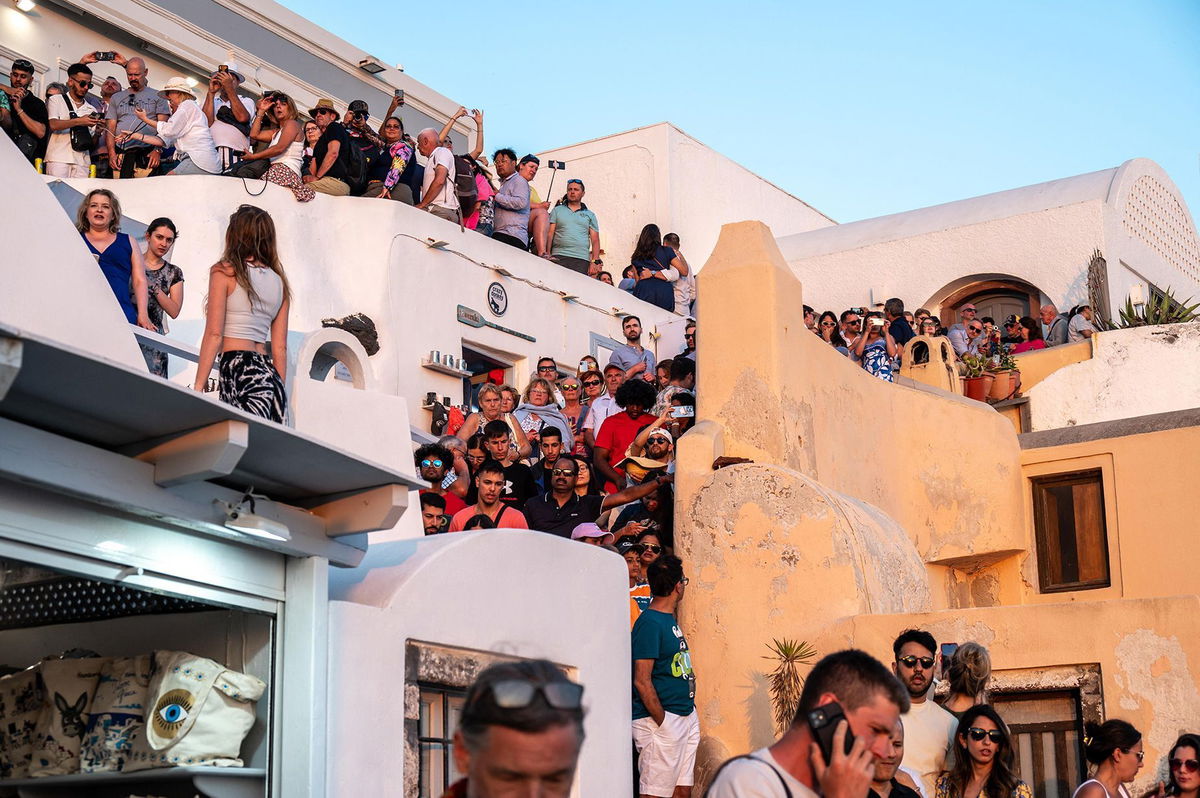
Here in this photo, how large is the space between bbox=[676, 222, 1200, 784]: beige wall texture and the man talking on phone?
642cm

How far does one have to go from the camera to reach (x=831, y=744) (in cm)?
418

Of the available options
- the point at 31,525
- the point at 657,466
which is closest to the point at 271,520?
the point at 31,525

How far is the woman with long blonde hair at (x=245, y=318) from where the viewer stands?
721 centimetres

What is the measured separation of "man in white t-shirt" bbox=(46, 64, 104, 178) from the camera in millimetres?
15914

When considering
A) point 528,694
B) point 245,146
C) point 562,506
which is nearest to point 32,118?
point 245,146

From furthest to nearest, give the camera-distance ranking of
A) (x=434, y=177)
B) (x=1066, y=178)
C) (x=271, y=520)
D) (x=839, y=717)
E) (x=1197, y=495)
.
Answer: (x=1066, y=178), (x=434, y=177), (x=1197, y=495), (x=271, y=520), (x=839, y=717)

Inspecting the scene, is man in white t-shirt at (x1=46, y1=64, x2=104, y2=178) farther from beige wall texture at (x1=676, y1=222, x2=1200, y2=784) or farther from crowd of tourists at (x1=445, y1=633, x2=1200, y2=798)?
crowd of tourists at (x1=445, y1=633, x2=1200, y2=798)

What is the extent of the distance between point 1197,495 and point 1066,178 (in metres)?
8.68

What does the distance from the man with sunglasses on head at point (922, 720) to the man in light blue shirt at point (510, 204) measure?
11366mm

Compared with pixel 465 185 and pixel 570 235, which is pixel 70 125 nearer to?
pixel 465 185

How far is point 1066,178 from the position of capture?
22375 millimetres

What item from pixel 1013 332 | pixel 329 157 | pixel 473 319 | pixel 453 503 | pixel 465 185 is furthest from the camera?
→ pixel 1013 332

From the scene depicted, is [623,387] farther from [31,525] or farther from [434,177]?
[31,525]

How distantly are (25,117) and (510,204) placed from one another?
217 inches
